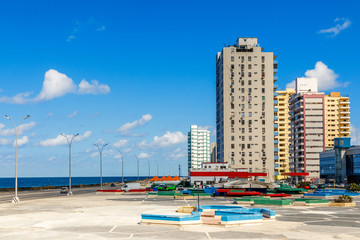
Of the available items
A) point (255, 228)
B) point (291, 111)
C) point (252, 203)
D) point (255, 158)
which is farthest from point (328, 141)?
point (255, 228)

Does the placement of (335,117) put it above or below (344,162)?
above

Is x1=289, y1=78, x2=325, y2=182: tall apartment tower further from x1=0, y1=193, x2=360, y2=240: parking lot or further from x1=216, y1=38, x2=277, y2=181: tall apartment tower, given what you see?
x1=0, y1=193, x2=360, y2=240: parking lot

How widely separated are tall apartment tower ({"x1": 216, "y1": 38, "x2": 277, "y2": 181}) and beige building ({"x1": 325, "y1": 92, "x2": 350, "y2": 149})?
63.0m

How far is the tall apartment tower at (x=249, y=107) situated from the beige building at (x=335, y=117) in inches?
2482

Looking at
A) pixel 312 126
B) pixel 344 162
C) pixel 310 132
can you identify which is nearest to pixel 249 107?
pixel 344 162

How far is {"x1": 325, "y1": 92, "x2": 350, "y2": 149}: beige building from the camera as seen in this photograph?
641 feet

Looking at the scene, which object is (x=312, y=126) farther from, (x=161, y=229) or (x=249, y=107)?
(x=161, y=229)

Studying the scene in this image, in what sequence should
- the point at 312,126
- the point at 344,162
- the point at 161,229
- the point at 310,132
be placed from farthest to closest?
the point at 310,132, the point at 312,126, the point at 344,162, the point at 161,229

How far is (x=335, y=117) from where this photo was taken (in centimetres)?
19538

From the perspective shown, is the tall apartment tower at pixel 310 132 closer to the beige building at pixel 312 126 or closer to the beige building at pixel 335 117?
the beige building at pixel 312 126

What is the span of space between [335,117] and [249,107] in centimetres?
6954

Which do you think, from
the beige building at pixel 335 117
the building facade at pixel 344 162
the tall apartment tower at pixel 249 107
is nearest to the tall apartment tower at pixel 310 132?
the beige building at pixel 335 117

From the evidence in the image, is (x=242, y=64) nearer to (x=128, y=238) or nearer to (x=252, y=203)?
(x=252, y=203)

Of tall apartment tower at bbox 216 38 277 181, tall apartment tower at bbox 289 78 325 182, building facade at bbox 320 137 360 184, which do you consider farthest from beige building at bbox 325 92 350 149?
tall apartment tower at bbox 216 38 277 181
